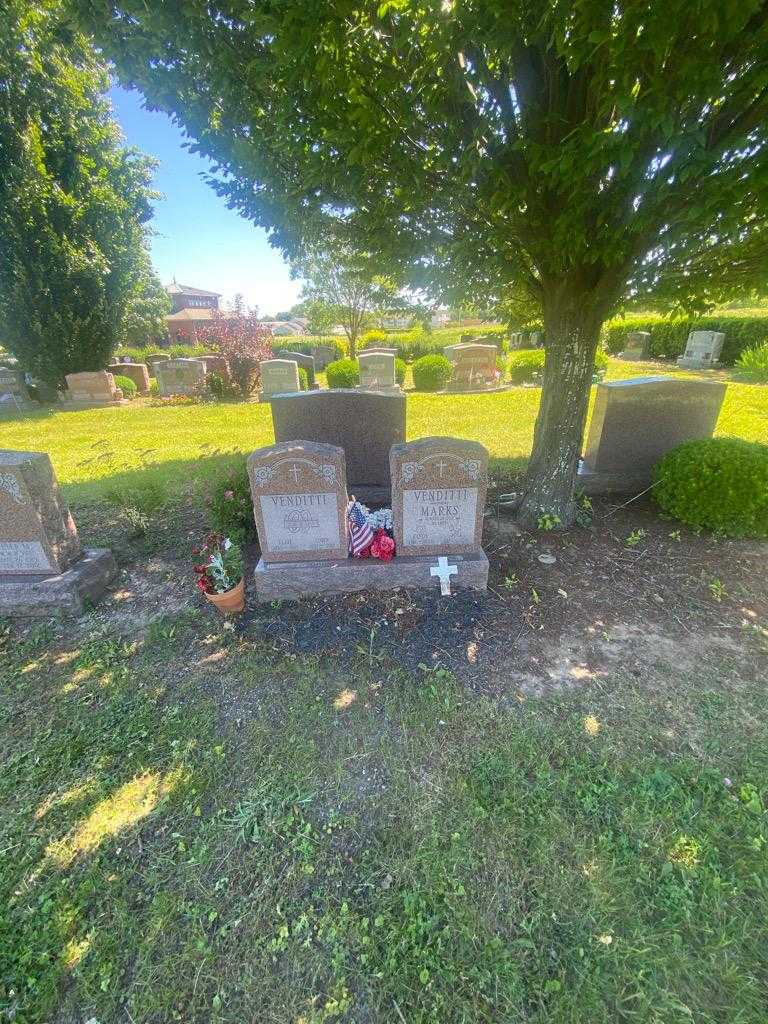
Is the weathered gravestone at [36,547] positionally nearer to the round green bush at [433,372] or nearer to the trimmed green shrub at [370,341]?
the round green bush at [433,372]

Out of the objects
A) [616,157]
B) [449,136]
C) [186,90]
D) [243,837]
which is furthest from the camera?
→ [186,90]

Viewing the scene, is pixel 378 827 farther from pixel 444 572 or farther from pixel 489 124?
pixel 489 124

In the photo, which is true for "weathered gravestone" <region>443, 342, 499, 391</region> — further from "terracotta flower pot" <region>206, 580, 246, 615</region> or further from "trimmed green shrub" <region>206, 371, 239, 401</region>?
"terracotta flower pot" <region>206, 580, 246, 615</region>

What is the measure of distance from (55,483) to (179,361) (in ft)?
46.9

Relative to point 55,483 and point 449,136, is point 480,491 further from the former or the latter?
point 55,483

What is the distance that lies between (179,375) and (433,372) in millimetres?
9263

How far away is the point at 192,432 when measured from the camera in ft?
34.3

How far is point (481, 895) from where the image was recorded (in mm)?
1959

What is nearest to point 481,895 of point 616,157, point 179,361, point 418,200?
point 616,157

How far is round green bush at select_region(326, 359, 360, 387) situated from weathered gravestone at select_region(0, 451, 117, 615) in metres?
12.5

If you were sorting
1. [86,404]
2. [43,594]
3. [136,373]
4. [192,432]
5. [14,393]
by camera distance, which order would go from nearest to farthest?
[43,594], [192,432], [86,404], [14,393], [136,373]

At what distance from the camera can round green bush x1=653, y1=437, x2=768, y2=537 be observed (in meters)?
4.44

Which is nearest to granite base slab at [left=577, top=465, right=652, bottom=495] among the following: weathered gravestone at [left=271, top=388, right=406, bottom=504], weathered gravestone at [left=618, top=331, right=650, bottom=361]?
weathered gravestone at [left=271, top=388, right=406, bottom=504]

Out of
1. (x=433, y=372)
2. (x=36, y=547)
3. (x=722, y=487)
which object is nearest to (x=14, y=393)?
(x=433, y=372)
